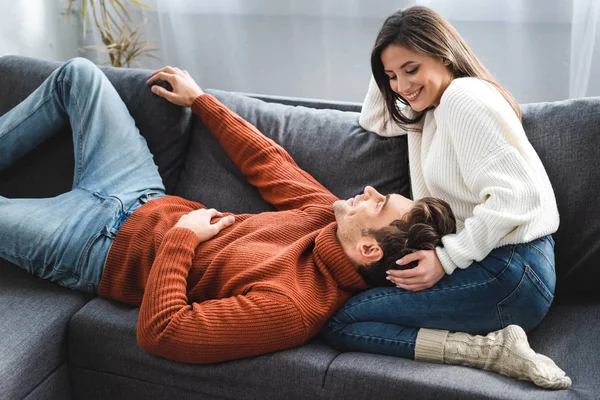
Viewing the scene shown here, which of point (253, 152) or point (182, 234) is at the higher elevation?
point (253, 152)

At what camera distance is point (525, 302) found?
72.9 inches

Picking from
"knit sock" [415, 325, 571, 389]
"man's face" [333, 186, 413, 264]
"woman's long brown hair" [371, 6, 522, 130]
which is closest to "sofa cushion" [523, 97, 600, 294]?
"woman's long brown hair" [371, 6, 522, 130]

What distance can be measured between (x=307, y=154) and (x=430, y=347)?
82cm

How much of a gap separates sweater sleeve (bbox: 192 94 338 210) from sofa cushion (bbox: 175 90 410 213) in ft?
0.18

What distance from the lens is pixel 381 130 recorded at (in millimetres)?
2291

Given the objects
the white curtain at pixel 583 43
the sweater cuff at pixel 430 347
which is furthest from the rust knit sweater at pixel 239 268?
the white curtain at pixel 583 43

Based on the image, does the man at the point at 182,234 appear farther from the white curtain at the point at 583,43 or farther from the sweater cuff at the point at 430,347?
the white curtain at the point at 583,43

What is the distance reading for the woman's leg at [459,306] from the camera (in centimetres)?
183

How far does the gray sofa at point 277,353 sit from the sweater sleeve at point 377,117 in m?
0.03

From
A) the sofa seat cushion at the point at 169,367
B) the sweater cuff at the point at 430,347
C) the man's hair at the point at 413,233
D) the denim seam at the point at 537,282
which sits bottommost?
the sofa seat cushion at the point at 169,367

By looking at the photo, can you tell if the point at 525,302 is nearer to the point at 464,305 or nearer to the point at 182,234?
the point at 464,305

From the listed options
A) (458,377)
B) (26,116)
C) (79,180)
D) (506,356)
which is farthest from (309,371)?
(26,116)


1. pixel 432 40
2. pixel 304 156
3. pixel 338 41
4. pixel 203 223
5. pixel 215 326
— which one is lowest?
pixel 215 326

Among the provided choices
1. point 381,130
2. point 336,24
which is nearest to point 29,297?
point 381,130
